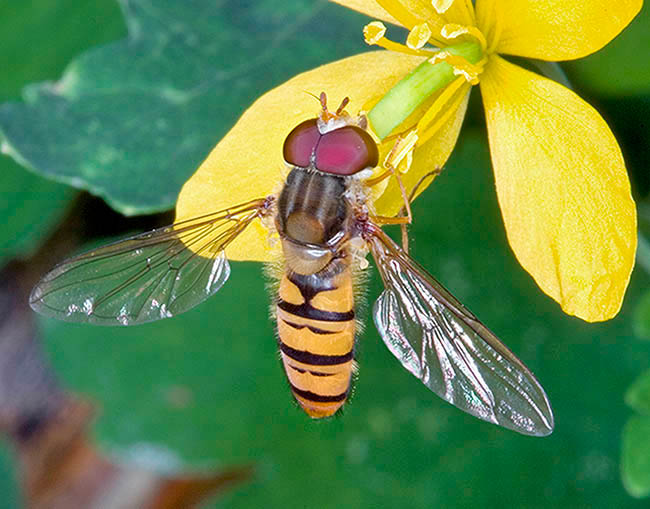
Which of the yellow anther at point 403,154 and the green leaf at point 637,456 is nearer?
the yellow anther at point 403,154

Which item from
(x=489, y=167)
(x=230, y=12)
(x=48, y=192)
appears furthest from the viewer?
(x=48, y=192)

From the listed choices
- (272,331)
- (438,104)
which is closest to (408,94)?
(438,104)

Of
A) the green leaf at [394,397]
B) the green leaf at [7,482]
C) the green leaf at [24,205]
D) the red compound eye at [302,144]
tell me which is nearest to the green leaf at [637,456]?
the green leaf at [394,397]

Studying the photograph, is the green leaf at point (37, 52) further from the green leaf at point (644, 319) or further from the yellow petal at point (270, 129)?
the green leaf at point (644, 319)

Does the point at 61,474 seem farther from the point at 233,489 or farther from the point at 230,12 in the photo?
the point at 230,12

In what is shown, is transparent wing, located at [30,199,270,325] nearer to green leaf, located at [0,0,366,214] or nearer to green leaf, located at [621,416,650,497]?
green leaf, located at [0,0,366,214]

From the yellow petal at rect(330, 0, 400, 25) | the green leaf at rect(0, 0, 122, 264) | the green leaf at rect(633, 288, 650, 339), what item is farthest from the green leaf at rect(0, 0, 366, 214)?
the green leaf at rect(633, 288, 650, 339)

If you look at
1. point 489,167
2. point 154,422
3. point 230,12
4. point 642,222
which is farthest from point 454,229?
point 154,422
